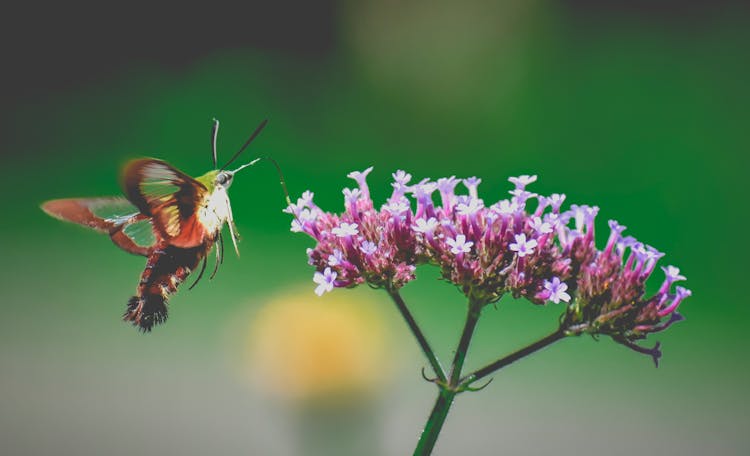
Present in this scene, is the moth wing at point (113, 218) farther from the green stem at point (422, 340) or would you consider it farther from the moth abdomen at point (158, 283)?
the green stem at point (422, 340)

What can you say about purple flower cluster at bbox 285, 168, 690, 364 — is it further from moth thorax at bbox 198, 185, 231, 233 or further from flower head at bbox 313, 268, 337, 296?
moth thorax at bbox 198, 185, 231, 233

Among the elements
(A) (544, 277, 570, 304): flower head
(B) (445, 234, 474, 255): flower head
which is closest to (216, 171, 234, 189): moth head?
(B) (445, 234, 474, 255): flower head

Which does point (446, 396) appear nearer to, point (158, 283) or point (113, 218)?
point (158, 283)

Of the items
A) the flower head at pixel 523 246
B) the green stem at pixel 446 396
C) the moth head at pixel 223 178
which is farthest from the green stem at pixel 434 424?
the moth head at pixel 223 178

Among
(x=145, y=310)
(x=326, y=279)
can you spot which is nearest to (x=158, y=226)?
(x=145, y=310)

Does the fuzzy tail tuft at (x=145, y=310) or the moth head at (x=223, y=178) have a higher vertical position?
the moth head at (x=223, y=178)

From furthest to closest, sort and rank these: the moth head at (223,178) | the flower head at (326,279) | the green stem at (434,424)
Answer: the moth head at (223,178)
the flower head at (326,279)
the green stem at (434,424)
